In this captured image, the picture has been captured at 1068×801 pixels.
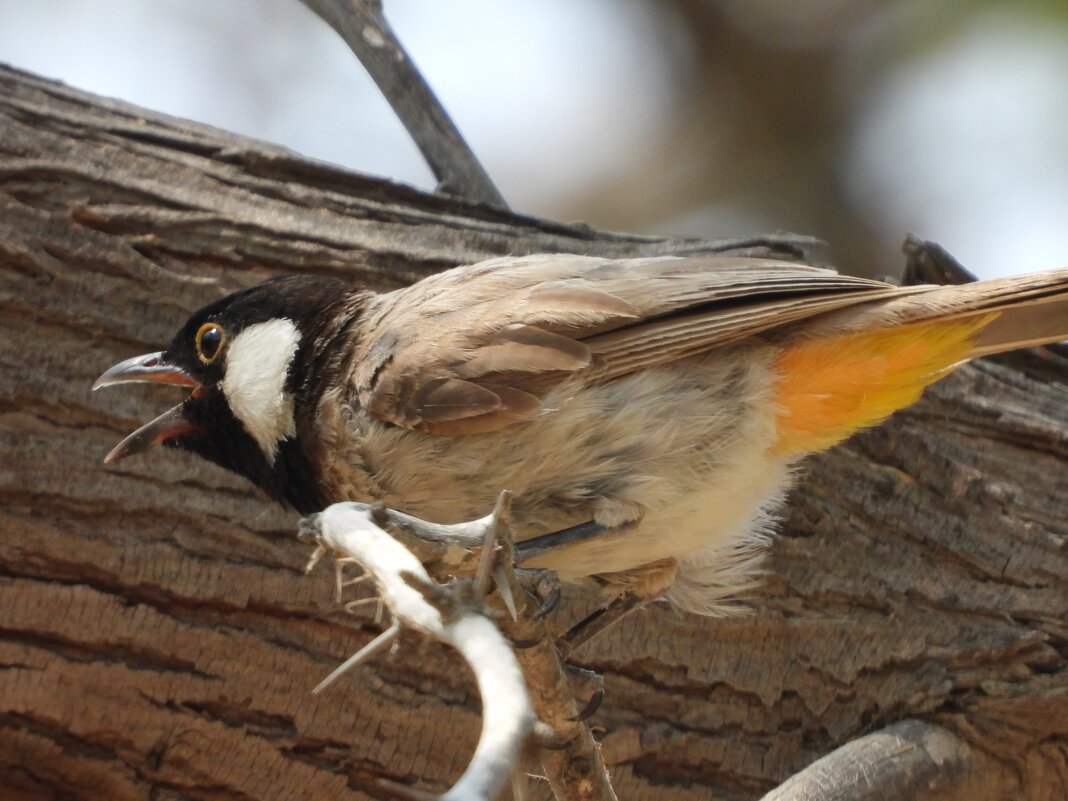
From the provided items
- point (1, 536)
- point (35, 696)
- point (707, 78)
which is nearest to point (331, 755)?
point (35, 696)

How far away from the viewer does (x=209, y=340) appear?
348 cm

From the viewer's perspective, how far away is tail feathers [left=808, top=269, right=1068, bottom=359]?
9.72ft

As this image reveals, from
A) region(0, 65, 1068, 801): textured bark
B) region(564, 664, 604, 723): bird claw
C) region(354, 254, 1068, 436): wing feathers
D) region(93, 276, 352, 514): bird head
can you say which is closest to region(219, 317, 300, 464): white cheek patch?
region(93, 276, 352, 514): bird head

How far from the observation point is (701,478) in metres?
3.05

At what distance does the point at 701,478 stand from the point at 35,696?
2.07 metres

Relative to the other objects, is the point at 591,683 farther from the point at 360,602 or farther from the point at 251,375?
the point at 251,375

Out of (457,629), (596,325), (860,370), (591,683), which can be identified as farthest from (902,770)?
(457,629)

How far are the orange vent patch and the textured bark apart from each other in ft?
2.59

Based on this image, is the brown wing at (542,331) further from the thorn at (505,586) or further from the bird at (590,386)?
the thorn at (505,586)

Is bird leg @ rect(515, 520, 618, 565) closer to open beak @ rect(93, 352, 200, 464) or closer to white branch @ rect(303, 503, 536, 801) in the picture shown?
white branch @ rect(303, 503, 536, 801)

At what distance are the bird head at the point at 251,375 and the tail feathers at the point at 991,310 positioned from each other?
1.41m

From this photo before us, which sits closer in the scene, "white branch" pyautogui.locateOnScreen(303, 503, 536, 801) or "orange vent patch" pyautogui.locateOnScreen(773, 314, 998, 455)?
"white branch" pyautogui.locateOnScreen(303, 503, 536, 801)

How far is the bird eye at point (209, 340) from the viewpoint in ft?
11.4

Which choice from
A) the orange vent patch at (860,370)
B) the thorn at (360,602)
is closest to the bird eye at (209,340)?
the thorn at (360,602)
